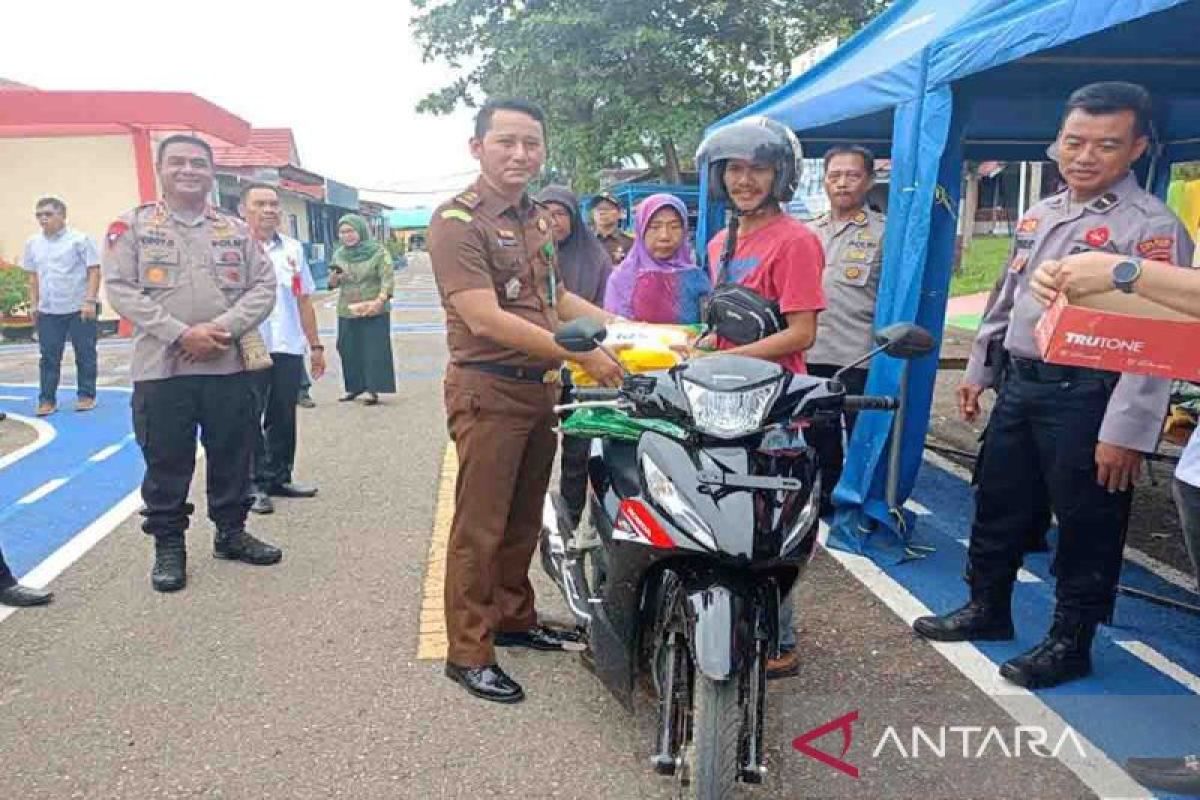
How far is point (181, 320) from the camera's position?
4.08 metres

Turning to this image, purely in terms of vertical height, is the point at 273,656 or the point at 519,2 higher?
the point at 519,2

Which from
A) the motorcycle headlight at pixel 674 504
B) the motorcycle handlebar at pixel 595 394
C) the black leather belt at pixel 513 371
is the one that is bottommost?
the motorcycle headlight at pixel 674 504

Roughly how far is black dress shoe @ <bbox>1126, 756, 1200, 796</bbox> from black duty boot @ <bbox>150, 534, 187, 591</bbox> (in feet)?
12.1

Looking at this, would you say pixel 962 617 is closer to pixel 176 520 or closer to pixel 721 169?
pixel 721 169

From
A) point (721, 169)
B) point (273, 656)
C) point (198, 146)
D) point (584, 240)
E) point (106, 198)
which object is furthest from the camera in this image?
point (106, 198)

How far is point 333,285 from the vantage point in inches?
325

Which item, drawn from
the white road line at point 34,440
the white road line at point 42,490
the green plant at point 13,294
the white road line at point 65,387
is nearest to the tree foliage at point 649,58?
the green plant at point 13,294

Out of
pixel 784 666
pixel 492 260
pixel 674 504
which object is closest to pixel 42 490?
pixel 492 260

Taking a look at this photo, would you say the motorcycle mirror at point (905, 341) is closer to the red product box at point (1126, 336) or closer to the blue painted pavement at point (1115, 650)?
the red product box at point (1126, 336)

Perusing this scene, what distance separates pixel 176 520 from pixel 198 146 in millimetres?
1653

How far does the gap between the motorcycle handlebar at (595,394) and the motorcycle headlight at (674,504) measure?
1.24 ft

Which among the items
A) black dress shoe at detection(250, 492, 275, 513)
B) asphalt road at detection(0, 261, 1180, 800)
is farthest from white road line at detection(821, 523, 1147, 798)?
black dress shoe at detection(250, 492, 275, 513)

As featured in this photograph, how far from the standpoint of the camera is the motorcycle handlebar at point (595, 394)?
9.06 feet

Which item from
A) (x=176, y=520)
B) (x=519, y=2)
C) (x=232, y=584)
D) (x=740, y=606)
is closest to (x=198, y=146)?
(x=176, y=520)
